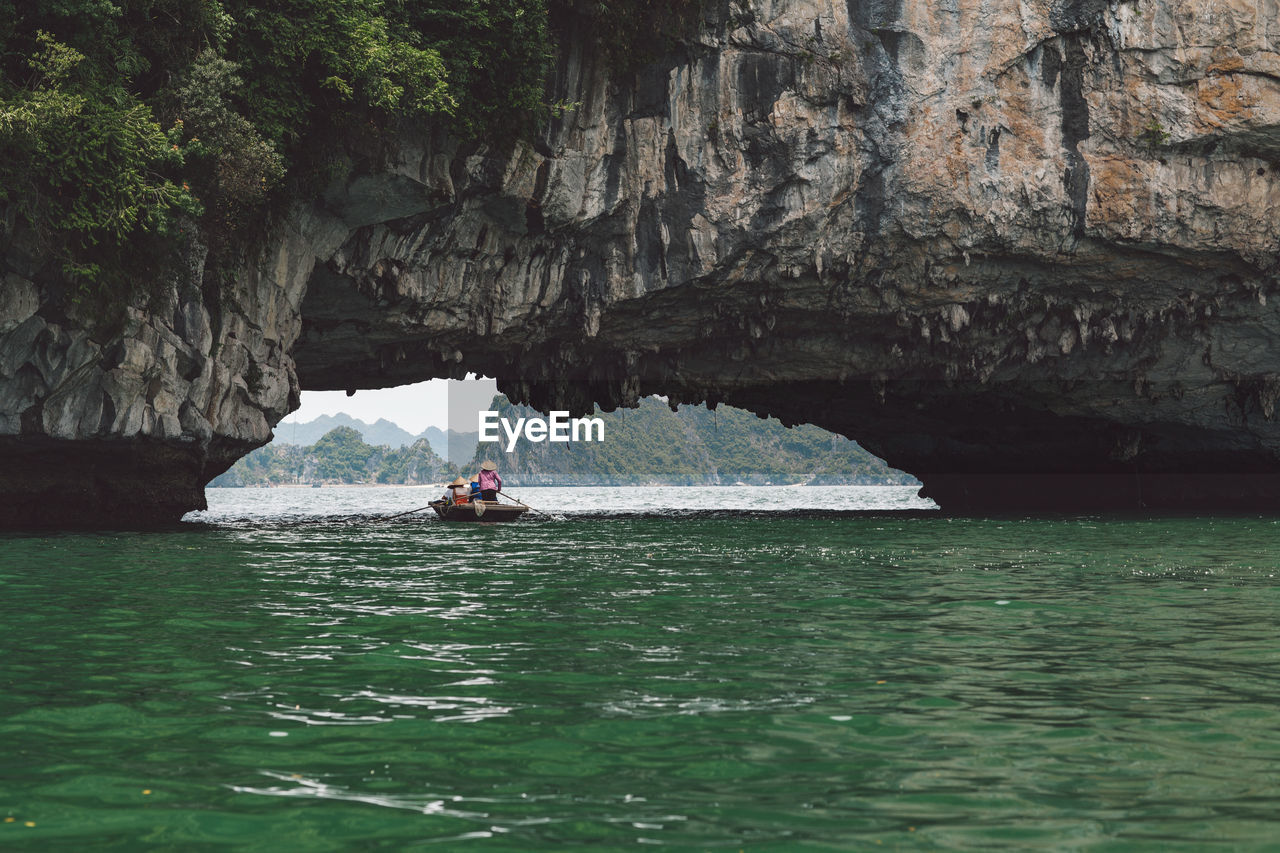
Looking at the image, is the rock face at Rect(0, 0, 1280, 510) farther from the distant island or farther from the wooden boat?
the distant island

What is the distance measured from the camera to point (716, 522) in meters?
32.5

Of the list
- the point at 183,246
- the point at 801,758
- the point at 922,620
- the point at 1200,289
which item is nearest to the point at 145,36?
the point at 183,246

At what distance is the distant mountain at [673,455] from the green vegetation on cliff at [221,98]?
148391mm

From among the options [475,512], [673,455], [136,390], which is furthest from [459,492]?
[673,455]

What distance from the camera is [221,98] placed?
22.1 meters

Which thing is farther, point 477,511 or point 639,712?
point 477,511

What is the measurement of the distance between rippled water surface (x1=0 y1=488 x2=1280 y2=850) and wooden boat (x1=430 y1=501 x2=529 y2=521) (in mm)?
16098

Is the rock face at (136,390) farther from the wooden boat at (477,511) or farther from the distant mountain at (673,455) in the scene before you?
the distant mountain at (673,455)

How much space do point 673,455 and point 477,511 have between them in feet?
509

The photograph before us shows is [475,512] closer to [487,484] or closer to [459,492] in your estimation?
[459,492]

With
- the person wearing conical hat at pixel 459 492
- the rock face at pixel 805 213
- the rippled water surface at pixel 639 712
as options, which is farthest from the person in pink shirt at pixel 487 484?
the rippled water surface at pixel 639 712

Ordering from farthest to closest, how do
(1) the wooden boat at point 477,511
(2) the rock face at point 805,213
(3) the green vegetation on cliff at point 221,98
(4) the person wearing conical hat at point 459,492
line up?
(4) the person wearing conical hat at point 459,492 → (1) the wooden boat at point 477,511 → (2) the rock face at point 805,213 → (3) the green vegetation on cliff at point 221,98

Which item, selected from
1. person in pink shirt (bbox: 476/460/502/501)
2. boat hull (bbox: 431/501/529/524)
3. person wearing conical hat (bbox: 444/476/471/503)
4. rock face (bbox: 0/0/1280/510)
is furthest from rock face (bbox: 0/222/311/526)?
person in pink shirt (bbox: 476/460/502/501)

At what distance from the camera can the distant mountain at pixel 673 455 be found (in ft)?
584
